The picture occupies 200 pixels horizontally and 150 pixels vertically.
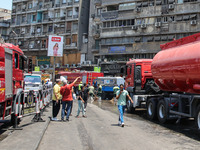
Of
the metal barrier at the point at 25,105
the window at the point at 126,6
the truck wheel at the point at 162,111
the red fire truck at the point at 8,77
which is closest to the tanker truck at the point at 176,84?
the truck wheel at the point at 162,111

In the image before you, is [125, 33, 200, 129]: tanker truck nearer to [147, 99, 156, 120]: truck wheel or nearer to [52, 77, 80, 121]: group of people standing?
[147, 99, 156, 120]: truck wheel

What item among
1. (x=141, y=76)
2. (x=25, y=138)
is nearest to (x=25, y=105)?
(x=25, y=138)

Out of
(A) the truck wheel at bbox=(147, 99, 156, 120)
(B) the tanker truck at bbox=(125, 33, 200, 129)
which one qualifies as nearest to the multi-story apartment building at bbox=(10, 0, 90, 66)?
(B) the tanker truck at bbox=(125, 33, 200, 129)

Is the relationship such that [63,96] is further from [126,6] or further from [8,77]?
[126,6]

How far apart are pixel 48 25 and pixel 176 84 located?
54.4m

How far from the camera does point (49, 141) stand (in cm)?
848

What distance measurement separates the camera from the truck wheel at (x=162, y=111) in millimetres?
13273

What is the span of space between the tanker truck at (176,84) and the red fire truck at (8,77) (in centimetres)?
677

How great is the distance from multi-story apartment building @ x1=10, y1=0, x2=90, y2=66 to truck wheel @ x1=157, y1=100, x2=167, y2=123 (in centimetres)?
4486

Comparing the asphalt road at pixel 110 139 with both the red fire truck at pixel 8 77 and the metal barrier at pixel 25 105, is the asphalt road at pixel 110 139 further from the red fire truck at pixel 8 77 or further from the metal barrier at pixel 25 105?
the red fire truck at pixel 8 77

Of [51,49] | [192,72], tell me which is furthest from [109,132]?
[51,49]

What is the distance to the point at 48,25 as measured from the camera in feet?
208

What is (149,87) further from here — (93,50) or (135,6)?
(93,50)

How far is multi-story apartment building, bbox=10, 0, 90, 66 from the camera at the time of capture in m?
58.8
